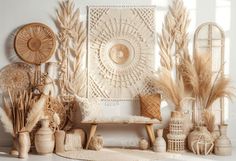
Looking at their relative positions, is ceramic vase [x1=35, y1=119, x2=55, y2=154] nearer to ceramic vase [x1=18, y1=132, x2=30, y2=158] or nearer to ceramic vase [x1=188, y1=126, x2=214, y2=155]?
ceramic vase [x1=18, y1=132, x2=30, y2=158]

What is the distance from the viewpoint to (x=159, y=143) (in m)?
4.96

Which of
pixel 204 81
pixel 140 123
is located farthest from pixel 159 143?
pixel 204 81

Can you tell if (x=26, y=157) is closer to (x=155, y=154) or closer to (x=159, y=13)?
(x=155, y=154)

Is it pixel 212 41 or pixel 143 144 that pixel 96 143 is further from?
pixel 212 41

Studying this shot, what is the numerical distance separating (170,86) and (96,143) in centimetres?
128

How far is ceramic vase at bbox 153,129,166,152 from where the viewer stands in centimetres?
496

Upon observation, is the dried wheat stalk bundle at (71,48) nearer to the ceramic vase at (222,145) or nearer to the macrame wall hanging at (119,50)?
the macrame wall hanging at (119,50)

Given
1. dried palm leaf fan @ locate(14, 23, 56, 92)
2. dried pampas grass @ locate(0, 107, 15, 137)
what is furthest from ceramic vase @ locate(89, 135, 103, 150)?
dried palm leaf fan @ locate(14, 23, 56, 92)

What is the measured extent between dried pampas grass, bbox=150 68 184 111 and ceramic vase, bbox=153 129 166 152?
475 millimetres

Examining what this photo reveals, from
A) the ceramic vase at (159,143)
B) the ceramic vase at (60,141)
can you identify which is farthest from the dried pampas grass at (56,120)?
the ceramic vase at (159,143)

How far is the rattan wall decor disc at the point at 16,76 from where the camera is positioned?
17.5 feet

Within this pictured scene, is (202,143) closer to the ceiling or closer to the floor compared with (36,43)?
closer to the floor

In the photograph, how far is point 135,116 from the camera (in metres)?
5.09

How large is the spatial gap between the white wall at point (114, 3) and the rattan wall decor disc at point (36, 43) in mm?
121
